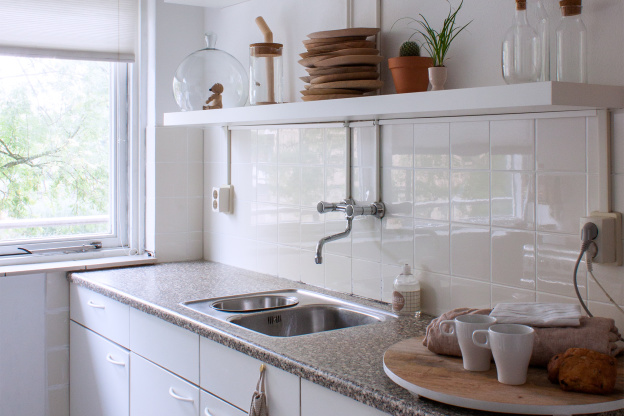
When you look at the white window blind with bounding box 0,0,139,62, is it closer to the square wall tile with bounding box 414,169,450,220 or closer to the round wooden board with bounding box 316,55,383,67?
the round wooden board with bounding box 316,55,383,67

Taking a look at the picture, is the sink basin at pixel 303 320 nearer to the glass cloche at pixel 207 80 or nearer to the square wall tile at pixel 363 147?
the square wall tile at pixel 363 147

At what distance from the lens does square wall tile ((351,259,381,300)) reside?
228cm

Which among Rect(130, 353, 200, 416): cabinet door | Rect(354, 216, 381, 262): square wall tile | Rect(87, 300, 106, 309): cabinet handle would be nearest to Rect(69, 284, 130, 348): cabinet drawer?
Rect(87, 300, 106, 309): cabinet handle

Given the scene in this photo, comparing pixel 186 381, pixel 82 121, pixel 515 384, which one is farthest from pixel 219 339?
pixel 82 121

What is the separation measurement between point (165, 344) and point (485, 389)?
121cm

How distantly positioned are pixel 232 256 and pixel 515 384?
6.11 ft

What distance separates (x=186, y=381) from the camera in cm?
212

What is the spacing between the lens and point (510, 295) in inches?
73.2

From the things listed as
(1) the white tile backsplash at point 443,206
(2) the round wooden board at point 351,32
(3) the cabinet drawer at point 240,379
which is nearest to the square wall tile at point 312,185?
(1) the white tile backsplash at point 443,206

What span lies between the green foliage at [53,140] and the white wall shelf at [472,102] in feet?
3.81

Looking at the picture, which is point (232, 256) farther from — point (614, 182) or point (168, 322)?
point (614, 182)

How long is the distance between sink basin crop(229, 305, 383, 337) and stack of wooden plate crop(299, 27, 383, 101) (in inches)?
27.2

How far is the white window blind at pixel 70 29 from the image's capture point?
285 centimetres

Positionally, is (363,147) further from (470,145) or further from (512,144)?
(512,144)
